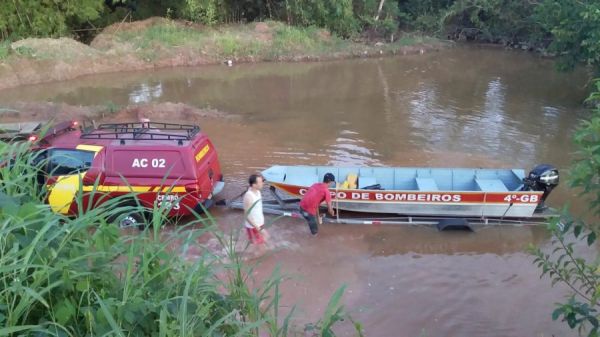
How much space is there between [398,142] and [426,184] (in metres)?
5.37

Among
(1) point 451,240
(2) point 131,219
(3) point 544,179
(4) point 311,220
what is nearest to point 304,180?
(4) point 311,220

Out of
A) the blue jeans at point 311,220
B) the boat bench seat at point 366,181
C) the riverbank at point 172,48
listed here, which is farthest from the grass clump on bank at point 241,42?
the blue jeans at point 311,220

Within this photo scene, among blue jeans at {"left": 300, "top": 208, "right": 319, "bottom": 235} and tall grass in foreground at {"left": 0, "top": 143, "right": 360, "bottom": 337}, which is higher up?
tall grass in foreground at {"left": 0, "top": 143, "right": 360, "bottom": 337}

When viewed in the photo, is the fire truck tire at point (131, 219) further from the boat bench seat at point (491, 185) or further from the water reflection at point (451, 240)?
the boat bench seat at point (491, 185)

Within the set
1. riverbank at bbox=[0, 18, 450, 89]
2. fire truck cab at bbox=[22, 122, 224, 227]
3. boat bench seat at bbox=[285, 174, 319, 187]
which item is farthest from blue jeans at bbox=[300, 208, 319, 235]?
riverbank at bbox=[0, 18, 450, 89]

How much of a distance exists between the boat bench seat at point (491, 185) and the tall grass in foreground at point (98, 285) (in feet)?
26.6

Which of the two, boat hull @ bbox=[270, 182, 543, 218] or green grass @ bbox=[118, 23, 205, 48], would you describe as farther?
green grass @ bbox=[118, 23, 205, 48]

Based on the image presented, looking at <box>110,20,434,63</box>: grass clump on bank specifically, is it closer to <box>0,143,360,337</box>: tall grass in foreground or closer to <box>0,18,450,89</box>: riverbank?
<box>0,18,450,89</box>: riverbank

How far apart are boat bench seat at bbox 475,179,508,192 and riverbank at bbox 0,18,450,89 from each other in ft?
64.0

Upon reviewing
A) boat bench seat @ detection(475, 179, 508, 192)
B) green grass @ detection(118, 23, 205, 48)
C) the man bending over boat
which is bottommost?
green grass @ detection(118, 23, 205, 48)

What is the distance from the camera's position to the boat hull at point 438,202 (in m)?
10.5

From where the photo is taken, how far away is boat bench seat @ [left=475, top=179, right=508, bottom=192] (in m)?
10.9

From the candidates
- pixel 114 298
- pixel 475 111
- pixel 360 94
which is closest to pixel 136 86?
pixel 360 94

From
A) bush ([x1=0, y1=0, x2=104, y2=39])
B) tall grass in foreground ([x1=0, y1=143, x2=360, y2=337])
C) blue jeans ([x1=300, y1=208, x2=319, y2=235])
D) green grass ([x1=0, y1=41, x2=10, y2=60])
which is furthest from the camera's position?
bush ([x1=0, y1=0, x2=104, y2=39])
